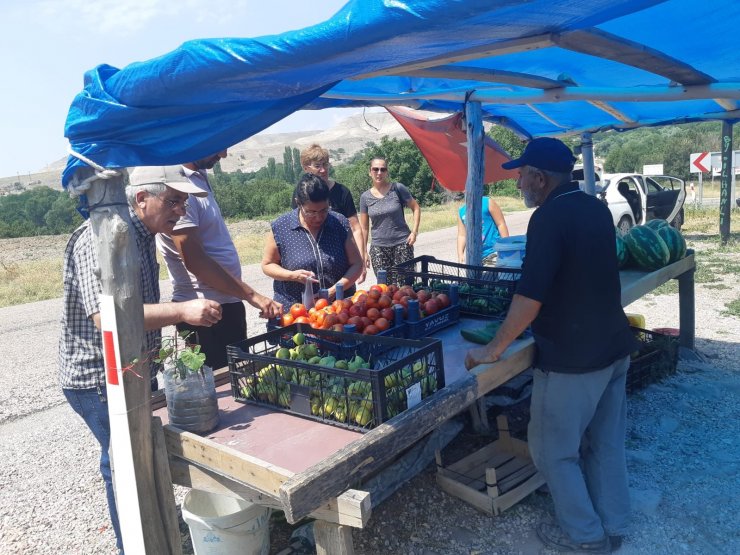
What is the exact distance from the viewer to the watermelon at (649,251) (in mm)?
5094

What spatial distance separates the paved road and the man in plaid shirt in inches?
136

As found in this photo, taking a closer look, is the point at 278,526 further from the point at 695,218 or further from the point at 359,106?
the point at 695,218

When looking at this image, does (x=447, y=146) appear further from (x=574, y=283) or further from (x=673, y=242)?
(x=574, y=283)

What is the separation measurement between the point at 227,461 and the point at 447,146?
16.0 ft

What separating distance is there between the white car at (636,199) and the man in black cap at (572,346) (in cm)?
1259

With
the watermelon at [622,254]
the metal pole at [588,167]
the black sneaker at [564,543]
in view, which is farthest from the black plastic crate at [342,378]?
Answer: the metal pole at [588,167]

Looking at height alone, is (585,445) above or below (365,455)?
below

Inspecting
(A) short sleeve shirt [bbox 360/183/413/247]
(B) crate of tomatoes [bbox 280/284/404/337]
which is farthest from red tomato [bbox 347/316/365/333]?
(A) short sleeve shirt [bbox 360/183/413/247]

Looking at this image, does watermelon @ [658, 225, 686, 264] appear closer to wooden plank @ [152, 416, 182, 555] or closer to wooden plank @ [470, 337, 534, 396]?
wooden plank @ [470, 337, 534, 396]

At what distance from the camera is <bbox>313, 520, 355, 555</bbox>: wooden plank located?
7.57 ft

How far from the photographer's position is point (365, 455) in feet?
7.50

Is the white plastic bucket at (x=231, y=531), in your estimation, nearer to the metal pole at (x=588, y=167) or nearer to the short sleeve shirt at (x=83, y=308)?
the short sleeve shirt at (x=83, y=308)

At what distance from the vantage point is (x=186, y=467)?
8.64ft

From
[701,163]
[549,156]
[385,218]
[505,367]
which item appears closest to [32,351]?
[385,218]
